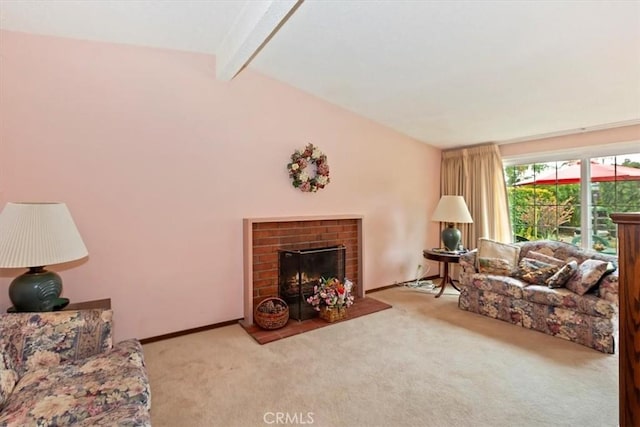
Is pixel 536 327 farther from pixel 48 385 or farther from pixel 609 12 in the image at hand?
pixel 48 385

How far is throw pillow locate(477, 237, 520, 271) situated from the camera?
382 cm

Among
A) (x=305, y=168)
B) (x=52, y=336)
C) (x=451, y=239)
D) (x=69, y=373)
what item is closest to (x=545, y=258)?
(x=451, y=239)

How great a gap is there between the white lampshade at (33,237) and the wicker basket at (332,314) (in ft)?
7.46

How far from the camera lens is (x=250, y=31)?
2.35 meters

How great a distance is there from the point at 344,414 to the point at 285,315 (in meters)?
1.41

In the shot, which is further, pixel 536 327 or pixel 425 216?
pixel 425 216

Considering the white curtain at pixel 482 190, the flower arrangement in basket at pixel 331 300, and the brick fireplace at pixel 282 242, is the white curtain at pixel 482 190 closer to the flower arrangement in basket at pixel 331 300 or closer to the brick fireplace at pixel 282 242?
the brick fireplace at pixel 282 242

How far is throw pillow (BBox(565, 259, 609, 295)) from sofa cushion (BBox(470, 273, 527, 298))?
1.39ft

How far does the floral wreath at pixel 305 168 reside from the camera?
3.70 m

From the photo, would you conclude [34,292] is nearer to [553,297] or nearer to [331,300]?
[331,300]

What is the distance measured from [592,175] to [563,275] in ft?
5.25

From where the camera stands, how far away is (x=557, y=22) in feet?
6.98

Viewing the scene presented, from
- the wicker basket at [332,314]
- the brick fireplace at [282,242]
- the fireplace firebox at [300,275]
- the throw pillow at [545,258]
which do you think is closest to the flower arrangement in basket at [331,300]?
the wicker basket at [332,314]

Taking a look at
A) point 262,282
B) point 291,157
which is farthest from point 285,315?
point 291,157
